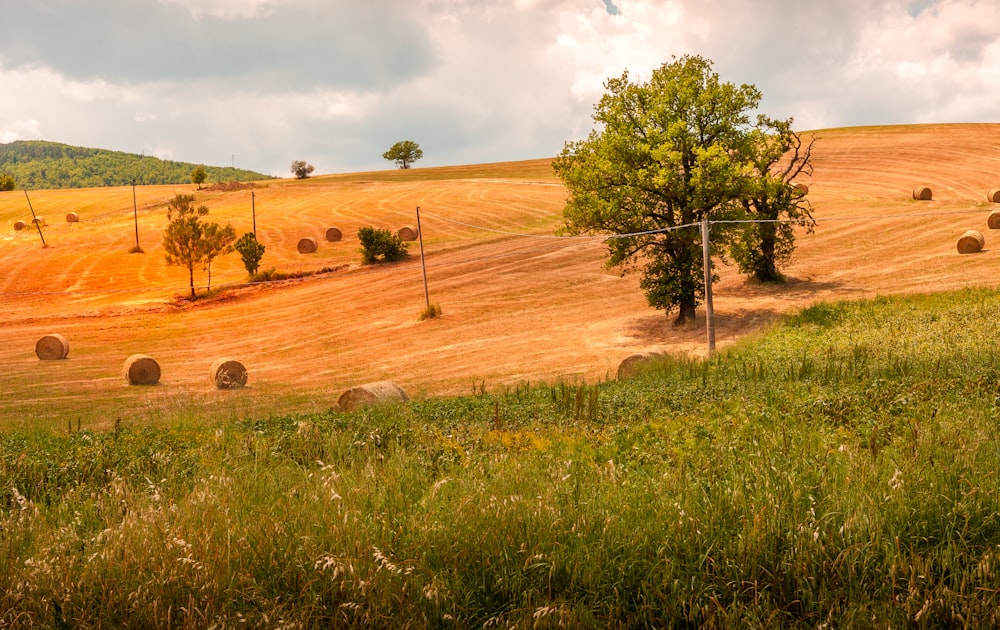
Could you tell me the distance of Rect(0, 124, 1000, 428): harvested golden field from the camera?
29.2m

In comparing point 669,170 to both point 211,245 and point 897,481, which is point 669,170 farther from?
point 211,245

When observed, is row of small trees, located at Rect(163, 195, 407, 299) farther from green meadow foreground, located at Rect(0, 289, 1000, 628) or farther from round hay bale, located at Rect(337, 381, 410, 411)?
green meadow foreground, located at Rect(0, 289, 1000, 628)

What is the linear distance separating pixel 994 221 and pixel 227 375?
44.5 metres

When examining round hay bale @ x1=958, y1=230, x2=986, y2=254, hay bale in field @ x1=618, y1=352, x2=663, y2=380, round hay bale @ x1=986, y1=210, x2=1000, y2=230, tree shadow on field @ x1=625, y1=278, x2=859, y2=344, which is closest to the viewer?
hay bale in field @ x1=618, y1=352, x2=663, y2=380

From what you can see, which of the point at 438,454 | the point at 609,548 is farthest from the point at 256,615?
the point at 438,454

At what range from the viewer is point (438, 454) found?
9.44 m

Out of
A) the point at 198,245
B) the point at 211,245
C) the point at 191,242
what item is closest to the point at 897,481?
the point at 198,245

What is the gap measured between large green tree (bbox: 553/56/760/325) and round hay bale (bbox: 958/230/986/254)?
1395 centimetres

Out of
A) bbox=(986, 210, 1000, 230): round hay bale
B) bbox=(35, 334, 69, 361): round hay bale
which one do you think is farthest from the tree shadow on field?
bbox=(35, 334, 69, 361): round hay bale

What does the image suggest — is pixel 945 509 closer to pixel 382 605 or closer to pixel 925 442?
pixel 925 442

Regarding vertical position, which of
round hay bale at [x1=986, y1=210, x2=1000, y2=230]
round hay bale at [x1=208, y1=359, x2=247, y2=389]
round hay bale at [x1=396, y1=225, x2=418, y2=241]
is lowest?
round hay bale at [x1=208, y1=359, x2=247, y2=389]

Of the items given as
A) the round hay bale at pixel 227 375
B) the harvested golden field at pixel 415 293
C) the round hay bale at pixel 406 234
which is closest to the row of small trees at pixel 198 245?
the harvested golden field at pixel 415 293

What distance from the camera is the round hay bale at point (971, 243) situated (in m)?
39.6

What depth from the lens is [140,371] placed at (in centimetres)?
3047
